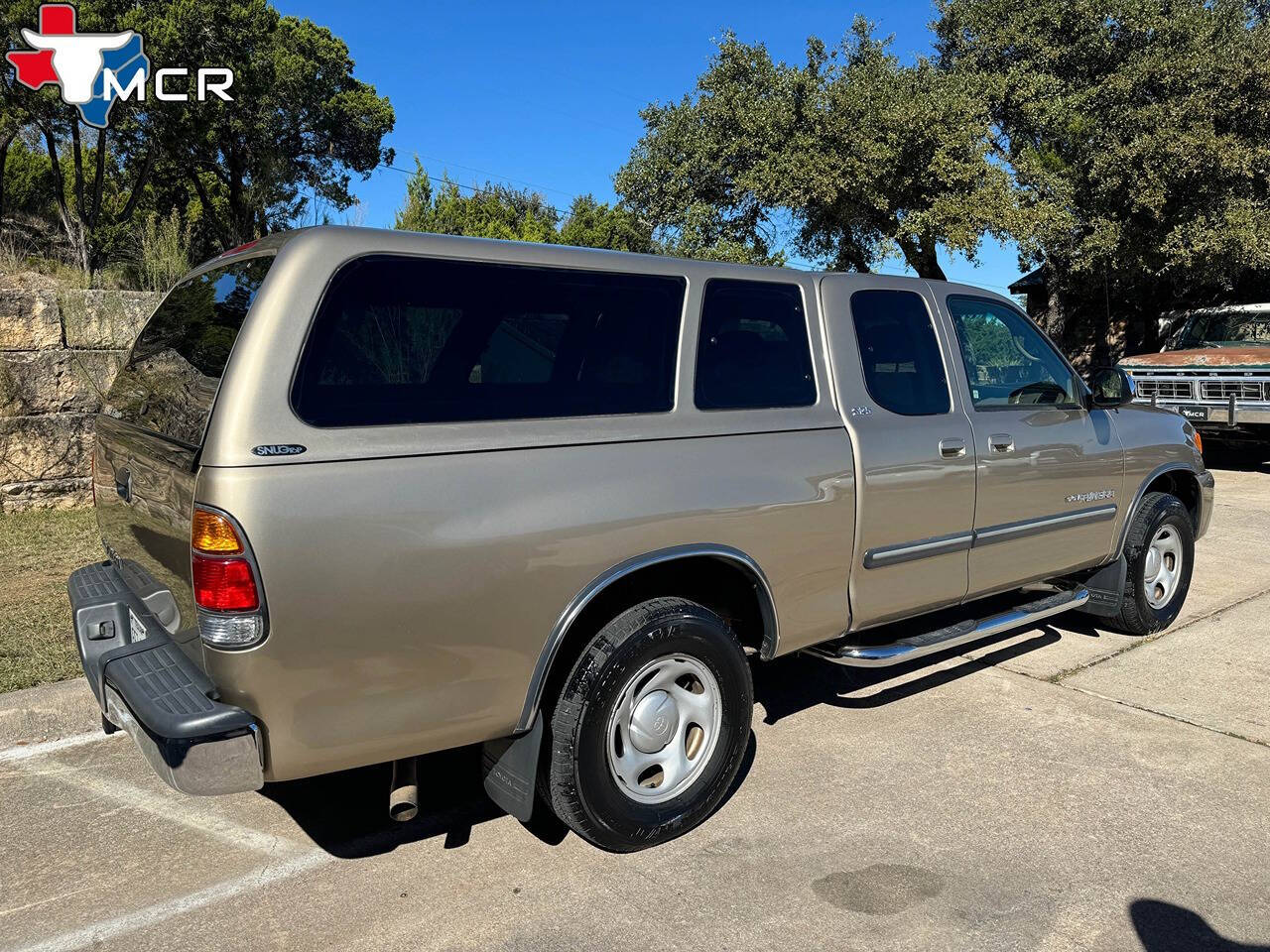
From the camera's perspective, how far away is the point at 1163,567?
5.62 meters

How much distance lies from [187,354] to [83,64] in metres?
15.2

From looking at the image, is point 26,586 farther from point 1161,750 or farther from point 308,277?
point 1161,750

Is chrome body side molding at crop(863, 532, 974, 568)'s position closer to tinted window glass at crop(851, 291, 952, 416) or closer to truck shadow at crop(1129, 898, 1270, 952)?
tinted window glass at crop(851, 291, 952, 416)

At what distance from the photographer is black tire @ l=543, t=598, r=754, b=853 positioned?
9.93 ft

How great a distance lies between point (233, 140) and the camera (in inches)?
890

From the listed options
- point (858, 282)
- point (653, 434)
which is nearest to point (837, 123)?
point (858, 282)

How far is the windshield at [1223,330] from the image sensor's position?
42.1 feet

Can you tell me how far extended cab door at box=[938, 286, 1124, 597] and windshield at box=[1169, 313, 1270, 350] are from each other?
951 cm

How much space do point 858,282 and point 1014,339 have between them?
3.97 feet

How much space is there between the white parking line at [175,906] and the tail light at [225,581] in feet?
3.30

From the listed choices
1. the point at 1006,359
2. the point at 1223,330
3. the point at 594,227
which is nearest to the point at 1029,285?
the point at 1223,330

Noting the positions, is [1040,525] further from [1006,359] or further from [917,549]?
[917,549]

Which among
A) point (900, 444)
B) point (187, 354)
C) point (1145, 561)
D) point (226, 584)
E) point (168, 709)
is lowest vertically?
point (1145, 561)

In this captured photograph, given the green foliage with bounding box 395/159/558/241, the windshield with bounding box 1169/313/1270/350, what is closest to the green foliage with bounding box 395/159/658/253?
the green foliage with bounding box 395/159/558/241
